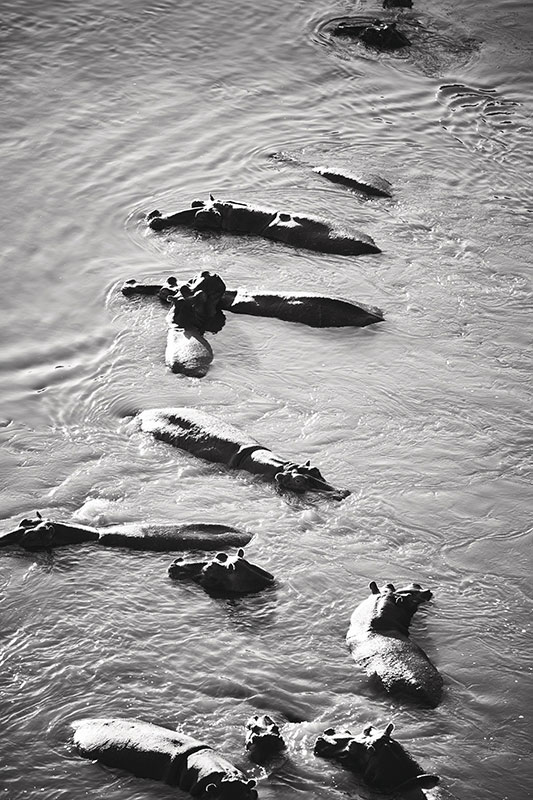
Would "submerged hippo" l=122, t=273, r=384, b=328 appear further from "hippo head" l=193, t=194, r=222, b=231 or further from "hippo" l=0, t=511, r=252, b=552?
"hippo" l=0, t=511, r=252, b=552

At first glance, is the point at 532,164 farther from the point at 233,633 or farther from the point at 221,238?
the point at 233,633

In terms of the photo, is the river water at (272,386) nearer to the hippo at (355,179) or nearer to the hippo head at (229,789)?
the hippo at (355,179)

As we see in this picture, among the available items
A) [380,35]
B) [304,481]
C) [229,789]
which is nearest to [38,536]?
[304,481]

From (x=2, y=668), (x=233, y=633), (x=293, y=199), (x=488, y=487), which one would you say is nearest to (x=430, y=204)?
(x=293, y=199)

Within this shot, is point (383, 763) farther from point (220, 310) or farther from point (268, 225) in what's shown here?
point (268, 225)

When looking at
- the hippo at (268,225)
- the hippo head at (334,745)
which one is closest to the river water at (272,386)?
the hippo head at (334,745)
